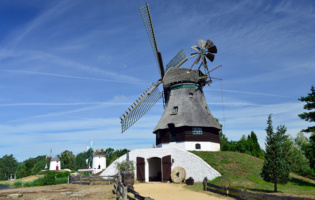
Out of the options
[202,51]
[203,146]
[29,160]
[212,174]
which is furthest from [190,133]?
[29,160]

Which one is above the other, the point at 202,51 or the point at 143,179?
the point at 202,51

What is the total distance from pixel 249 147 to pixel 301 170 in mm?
7477

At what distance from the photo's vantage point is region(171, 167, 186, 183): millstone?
84.1 feet

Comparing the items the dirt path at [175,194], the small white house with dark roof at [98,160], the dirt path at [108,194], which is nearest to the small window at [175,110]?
the dirt path at [108,194]

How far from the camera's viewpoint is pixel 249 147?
37.7 metres

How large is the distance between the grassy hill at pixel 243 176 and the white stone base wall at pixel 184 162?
1.14m

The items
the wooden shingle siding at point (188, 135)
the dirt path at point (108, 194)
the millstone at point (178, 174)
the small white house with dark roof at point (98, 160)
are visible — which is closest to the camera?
the dirt path at point (108, 194)

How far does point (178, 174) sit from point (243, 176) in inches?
262

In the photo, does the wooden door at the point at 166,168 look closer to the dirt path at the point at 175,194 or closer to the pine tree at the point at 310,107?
the dirt path at the point at 175,194

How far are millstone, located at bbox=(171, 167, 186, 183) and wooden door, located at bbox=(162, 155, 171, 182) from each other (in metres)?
0.68

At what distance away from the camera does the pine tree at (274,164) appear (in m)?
18.5

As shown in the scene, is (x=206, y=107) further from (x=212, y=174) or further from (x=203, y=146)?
(x=212, y=174)

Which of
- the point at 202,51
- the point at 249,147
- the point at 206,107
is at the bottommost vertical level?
the point at 249,147

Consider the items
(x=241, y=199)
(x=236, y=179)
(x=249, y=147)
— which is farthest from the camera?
(x=249, y=147)
